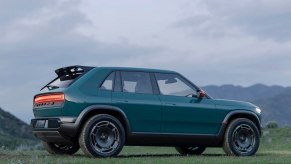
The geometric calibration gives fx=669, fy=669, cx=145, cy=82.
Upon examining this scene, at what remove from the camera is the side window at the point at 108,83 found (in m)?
13.1

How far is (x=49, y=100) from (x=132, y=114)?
165 centimetres

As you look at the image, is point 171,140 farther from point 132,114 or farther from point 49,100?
point 49,100

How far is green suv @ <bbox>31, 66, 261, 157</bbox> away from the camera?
1269 centimetres

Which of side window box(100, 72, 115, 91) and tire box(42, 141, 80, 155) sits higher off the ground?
side window box(100, 72, 115, 91)

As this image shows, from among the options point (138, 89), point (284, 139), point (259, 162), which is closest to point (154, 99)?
point (138, 89)

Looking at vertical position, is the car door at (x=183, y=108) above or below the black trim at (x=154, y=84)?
below

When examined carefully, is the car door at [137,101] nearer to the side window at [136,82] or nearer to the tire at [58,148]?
the side window at [136,82]

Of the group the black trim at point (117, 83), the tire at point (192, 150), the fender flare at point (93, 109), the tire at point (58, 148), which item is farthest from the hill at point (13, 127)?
the fender flare at point (93, 109)

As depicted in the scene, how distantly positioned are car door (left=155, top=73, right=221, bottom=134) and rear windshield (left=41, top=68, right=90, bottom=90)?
5.39 ft

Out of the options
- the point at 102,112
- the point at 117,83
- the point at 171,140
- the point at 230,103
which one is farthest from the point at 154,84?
the point at 230,103

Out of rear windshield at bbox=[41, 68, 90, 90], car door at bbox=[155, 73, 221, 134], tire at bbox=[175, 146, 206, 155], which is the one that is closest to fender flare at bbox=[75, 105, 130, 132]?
rear windshield at bbox=[41, 68, 90, 90]

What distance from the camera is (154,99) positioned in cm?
1355

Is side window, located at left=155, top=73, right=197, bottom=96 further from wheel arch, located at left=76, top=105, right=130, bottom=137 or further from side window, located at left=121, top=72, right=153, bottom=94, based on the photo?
wheel arch, located at left=76, top=105, right=130, bottom=137

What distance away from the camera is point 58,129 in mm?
12641
